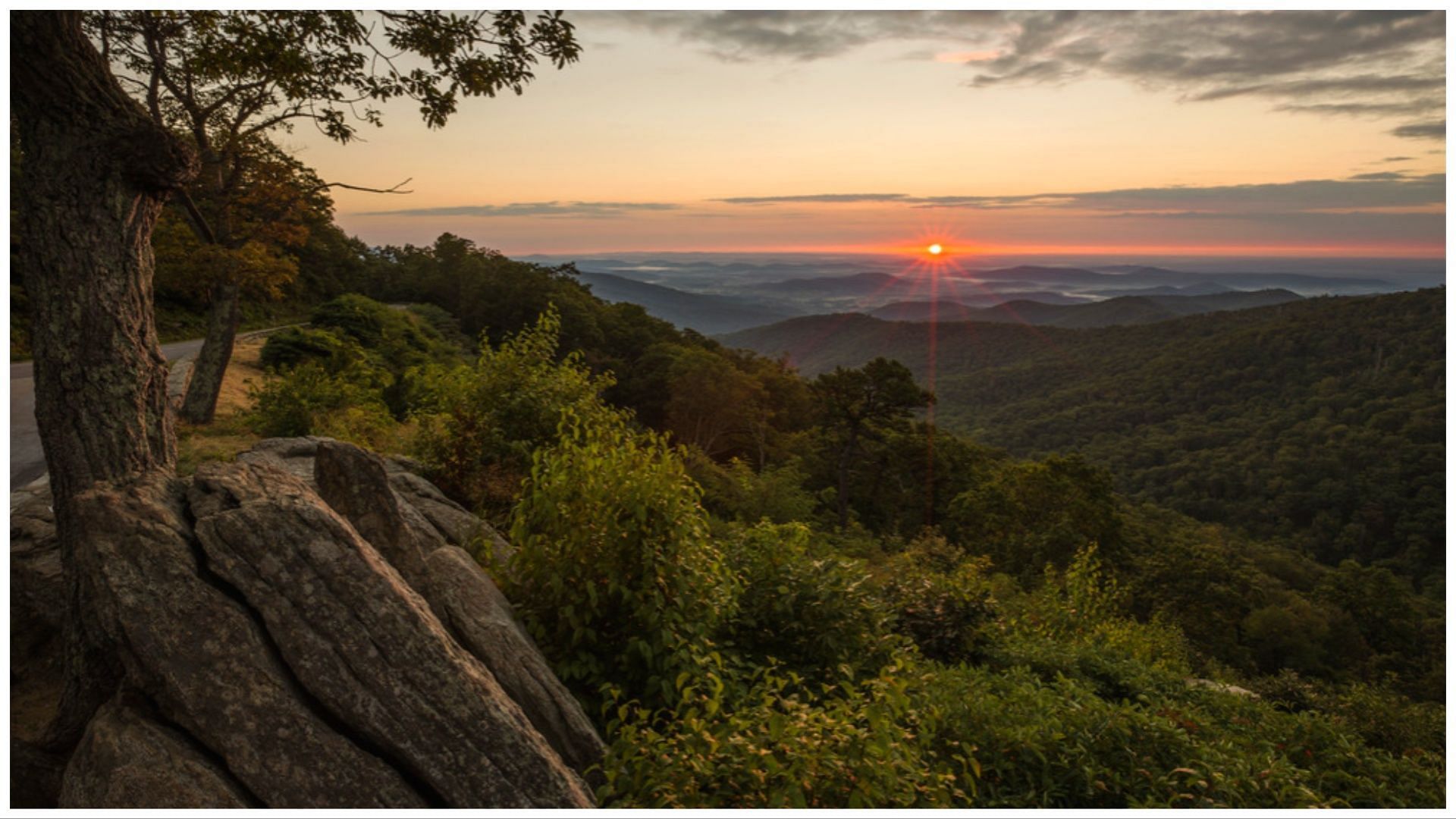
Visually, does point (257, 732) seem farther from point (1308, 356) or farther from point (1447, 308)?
point (1308, 356)

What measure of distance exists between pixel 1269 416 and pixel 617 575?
129 meters

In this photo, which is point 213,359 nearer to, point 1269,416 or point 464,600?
point 464,600

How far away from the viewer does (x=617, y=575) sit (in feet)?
21.3

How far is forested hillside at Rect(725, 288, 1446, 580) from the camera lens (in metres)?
76.6

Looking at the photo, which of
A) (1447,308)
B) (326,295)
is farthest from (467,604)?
(326,295)

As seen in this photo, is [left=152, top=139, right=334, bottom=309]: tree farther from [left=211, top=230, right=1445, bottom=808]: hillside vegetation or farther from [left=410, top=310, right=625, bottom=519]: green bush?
[left=410, top=310, right=625, bottom=519]: green bush

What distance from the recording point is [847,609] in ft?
25.2

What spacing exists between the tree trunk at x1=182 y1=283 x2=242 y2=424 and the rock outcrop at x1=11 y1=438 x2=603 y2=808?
1232cm

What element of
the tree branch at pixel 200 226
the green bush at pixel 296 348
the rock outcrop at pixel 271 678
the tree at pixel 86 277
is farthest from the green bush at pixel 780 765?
the green bush at pixel 296 348

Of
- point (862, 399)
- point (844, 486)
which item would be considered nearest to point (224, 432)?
point (844, 486)

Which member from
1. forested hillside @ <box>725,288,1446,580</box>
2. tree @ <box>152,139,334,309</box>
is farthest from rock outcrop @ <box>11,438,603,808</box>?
forested hillside @ <box>725,288,1446,580</box>

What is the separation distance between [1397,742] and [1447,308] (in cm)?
742

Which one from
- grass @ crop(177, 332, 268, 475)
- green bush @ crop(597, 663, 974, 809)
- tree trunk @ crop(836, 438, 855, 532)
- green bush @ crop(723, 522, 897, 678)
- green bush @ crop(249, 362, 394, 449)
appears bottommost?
tree trunk @ crop(836, 438, 855, 532)

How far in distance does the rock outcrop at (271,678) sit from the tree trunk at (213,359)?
40.4 ft
